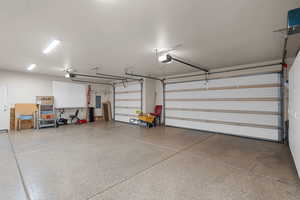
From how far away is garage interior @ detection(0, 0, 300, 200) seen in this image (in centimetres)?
199

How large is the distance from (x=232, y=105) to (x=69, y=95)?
8.30 meters

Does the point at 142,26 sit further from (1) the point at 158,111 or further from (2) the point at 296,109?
(1) the point at 158,111

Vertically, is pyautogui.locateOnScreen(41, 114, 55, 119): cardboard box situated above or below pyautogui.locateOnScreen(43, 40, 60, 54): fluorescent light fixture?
below

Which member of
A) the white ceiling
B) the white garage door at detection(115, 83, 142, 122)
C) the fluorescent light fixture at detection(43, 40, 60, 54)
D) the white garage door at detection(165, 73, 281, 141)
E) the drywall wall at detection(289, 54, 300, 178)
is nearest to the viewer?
the white ceiling

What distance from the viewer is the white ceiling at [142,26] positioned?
76.0 inches

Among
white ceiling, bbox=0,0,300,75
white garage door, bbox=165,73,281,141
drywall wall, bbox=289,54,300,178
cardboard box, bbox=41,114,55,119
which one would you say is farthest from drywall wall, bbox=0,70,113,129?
drywall wall, bbox=289,54,300,178

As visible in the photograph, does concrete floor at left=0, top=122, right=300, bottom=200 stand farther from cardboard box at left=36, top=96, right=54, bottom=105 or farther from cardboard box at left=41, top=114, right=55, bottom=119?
cardboard box at left=36, top=96, right=54, bottom=105

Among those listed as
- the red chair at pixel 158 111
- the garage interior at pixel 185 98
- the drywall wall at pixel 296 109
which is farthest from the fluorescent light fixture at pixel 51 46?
the red chair at pixel 158 111

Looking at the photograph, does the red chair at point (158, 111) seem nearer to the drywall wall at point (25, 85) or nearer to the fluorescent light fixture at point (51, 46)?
the fluorescent light fixture at point (51, 46)

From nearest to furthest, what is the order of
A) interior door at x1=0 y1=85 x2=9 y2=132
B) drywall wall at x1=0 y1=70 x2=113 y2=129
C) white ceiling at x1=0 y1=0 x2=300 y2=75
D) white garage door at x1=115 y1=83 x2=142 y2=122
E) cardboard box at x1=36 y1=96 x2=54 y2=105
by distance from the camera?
1. white ceiling at x1=0 y1=0 x2=300 y2=75
2. interior door at x1=0 y1=85 x2=9 y2=132
3. drywall wall at x1=0 y1=70 x2=113 y2=129
4. cardboard box at x1=36 y1=96 x2=54 y2=105
5. white garage door at x1=115 y1=83 x2=142 y2=122

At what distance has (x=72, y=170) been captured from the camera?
2604 mm

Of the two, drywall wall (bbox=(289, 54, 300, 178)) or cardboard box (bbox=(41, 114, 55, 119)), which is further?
cardboard box (bbox=(41, 114, 55, 119))

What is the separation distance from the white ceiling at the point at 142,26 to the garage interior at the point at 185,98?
0.8 inches

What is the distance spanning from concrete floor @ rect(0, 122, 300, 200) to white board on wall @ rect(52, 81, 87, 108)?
394 centimetres
